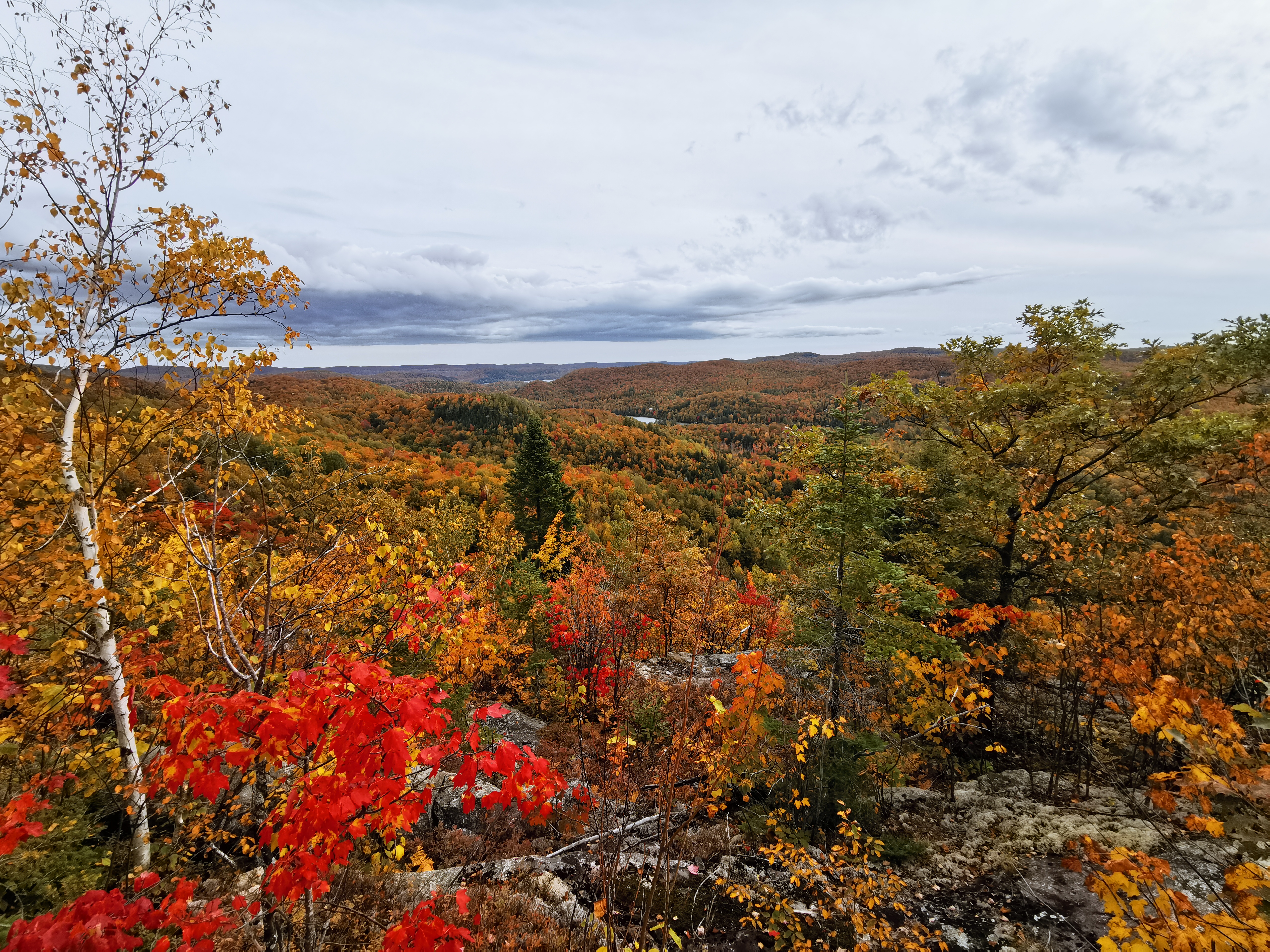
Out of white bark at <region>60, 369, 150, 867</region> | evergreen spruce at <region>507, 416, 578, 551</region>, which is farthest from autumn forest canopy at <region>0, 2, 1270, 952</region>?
evergreen spruce at <region>507, 416, 578, 551</region>

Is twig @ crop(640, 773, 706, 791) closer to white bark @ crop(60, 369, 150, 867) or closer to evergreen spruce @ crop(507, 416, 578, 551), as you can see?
white bark @ crop(60, 369, 150, 867)

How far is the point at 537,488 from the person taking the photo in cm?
2809

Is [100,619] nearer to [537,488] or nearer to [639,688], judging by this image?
[639,688]

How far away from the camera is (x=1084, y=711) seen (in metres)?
11.2

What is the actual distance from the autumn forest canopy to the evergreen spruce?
Answer: 407 inches

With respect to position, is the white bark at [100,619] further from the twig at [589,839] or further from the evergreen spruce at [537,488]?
the evergreen spruce at [537,488]

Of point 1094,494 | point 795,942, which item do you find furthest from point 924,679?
point 1094,494

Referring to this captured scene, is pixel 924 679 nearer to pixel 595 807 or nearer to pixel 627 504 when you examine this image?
pixel 595 807

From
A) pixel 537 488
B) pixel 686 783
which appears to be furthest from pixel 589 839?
pixel 537 488

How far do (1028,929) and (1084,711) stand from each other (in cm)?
720

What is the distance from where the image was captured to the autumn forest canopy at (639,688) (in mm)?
3953

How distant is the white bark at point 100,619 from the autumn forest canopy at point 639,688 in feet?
0.19

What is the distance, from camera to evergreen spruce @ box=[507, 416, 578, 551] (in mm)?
27766

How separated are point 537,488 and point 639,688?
51.0 ft
